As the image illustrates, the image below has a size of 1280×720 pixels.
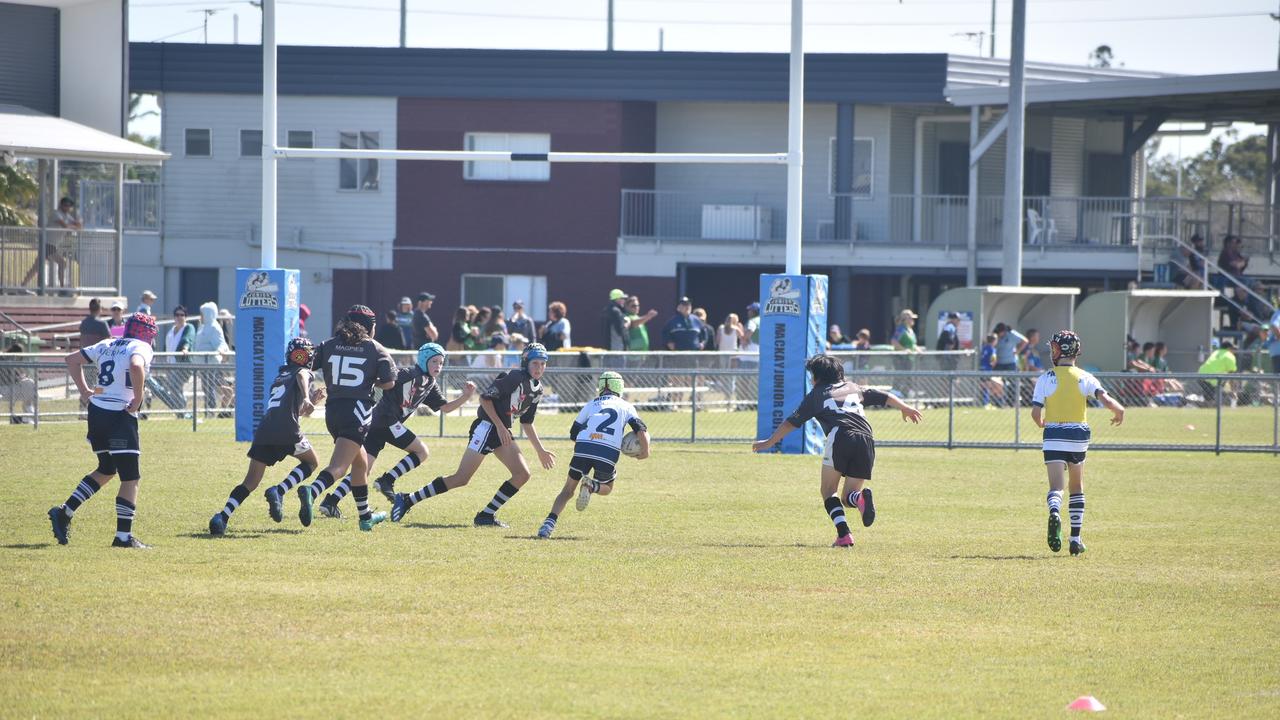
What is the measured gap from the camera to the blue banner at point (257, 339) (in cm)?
2164

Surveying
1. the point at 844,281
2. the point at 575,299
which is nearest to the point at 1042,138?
the point at 844,281

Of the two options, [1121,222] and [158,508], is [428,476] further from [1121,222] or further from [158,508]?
[1121,222]

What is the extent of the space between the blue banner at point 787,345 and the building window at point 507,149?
721 inches

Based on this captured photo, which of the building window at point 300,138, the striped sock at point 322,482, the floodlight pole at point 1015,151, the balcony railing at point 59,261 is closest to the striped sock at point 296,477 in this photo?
the striped sock at point 322,482

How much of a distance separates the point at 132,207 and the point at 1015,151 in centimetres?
2232

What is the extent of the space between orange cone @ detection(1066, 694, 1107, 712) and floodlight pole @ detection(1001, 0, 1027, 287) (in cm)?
2560

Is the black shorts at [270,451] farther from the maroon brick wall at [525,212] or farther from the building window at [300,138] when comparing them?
the building window at [300,138]

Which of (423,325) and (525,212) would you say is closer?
(423,325)

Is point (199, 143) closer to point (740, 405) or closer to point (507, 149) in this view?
point (507, 149)

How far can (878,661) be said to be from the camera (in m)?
8.89

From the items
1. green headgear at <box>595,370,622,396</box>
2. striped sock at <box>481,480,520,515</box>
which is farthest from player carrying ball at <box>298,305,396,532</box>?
green headgear at <box>595,370,622,396</box>

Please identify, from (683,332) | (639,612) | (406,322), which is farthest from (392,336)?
(639,612)

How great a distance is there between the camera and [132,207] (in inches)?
1598

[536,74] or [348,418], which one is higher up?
[536,74]
